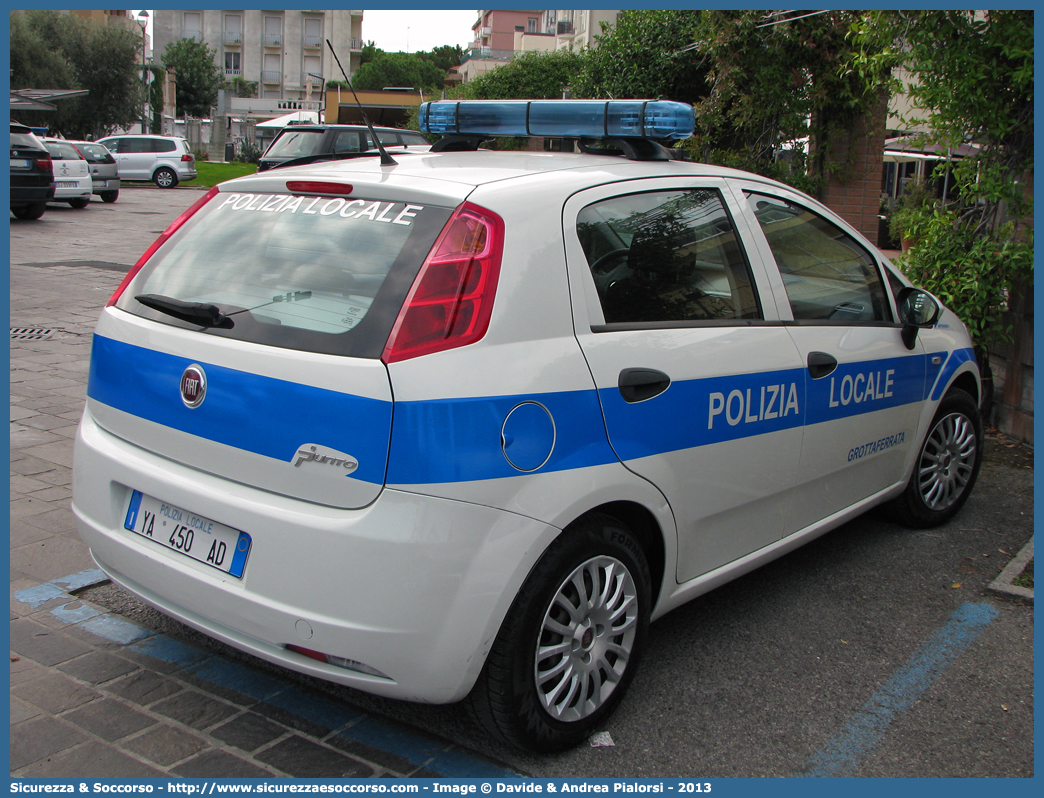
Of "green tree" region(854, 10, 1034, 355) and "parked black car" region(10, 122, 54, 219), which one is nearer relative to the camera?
"green tree" region(854, 10, 1034, 355)

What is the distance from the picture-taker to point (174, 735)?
2764 mm

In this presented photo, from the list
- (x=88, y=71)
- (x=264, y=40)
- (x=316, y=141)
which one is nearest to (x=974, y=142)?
(x=316, y=141)

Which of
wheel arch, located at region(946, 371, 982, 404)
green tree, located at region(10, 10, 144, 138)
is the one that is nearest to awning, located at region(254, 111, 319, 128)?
green tree, located at region(10, 10, 144, 138)

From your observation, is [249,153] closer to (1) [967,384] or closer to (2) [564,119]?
(1) [967,384]

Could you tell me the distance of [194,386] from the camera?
262 cm

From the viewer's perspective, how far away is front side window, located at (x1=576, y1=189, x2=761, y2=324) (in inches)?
112

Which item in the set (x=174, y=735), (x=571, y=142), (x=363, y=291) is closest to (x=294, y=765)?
(x=174, y=735)

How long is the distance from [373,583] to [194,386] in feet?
2.58

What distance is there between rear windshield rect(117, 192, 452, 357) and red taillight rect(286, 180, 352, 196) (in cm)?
2

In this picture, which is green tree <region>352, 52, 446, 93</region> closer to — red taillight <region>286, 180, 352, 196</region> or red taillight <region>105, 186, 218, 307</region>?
red taillight <region>105, 186, 218, 307</region>

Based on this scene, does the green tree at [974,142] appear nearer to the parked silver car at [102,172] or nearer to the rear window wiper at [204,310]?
the rear window wiper at [204,310]

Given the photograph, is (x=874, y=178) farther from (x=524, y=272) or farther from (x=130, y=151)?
(x=130, y=151)

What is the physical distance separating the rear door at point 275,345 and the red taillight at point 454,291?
4 centimetres

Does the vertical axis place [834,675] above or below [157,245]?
below
